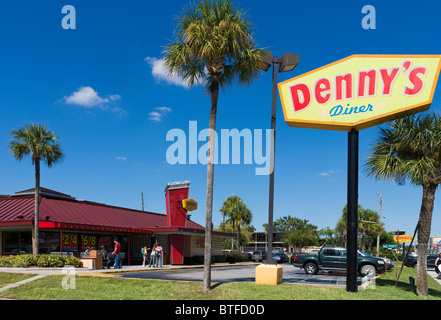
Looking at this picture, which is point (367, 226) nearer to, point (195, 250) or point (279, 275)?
point (195, 250)

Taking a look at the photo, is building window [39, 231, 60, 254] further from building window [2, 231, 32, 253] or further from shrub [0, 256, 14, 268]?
shrub [0, 256, 14, 268]

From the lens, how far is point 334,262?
23328mm

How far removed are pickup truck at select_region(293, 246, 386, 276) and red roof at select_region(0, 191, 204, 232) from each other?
466 inches

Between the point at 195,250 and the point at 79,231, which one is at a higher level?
the point at 79,231

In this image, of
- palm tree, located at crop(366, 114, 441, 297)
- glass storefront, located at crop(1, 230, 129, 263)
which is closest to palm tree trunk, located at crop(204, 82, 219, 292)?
palm tree, located at crop(366, 114, 441, 297)

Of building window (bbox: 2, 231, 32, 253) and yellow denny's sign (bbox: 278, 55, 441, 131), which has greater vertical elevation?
yellow denny's sign (bbox: 278, 55, 441, 131)

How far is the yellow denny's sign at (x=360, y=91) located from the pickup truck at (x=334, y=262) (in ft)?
37.9

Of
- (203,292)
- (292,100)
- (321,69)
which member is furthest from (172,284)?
(321,69)

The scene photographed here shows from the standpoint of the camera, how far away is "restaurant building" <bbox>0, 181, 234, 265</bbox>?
2659cm

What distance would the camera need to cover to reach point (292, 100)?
14766 mm

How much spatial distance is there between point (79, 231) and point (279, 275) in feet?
60.9

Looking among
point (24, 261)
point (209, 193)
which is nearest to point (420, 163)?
point (209, 193)

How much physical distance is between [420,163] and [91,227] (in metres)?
20.7

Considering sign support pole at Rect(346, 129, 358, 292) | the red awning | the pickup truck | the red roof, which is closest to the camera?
sign support pole at Rect(346, 129, 358, 292)
